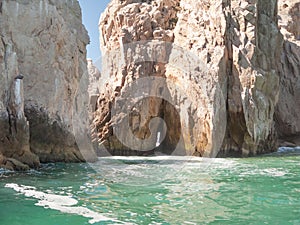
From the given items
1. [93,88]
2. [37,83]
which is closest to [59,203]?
[37,83]

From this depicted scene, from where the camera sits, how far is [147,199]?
724 cm

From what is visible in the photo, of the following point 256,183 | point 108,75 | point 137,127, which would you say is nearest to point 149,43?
point 108,75

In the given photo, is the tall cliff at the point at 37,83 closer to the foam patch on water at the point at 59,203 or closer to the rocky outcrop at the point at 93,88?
the foam patch on water at the point at 59,203

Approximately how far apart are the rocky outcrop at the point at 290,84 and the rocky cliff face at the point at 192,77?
520 centimetres

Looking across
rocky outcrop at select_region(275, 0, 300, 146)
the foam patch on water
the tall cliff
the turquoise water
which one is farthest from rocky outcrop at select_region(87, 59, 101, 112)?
the foam patch on water

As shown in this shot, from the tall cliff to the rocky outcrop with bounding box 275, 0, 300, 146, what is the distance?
18.9 meters

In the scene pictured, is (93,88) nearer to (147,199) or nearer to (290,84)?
(290,84)

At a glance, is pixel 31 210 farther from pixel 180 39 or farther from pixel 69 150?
pixel 180 39

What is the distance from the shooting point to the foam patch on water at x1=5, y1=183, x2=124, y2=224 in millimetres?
5891

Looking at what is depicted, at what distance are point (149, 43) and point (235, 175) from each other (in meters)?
15.1

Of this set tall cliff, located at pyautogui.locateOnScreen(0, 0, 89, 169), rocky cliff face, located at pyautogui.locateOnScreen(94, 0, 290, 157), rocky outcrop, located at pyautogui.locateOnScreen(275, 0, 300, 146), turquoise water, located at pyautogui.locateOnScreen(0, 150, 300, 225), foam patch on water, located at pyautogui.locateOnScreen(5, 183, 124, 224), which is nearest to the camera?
turquoise water, located at pyautogui.locateOnScreen(0, 150, 300, 225)

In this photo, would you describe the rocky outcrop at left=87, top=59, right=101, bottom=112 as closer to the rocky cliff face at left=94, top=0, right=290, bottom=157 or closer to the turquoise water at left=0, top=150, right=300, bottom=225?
the rocky cliff face at left=94, top=0, right=290, bottom=157

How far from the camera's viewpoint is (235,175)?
11.1 metres

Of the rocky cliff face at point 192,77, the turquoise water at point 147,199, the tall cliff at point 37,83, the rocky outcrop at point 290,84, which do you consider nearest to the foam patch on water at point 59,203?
the turquoise water at point 147,199
